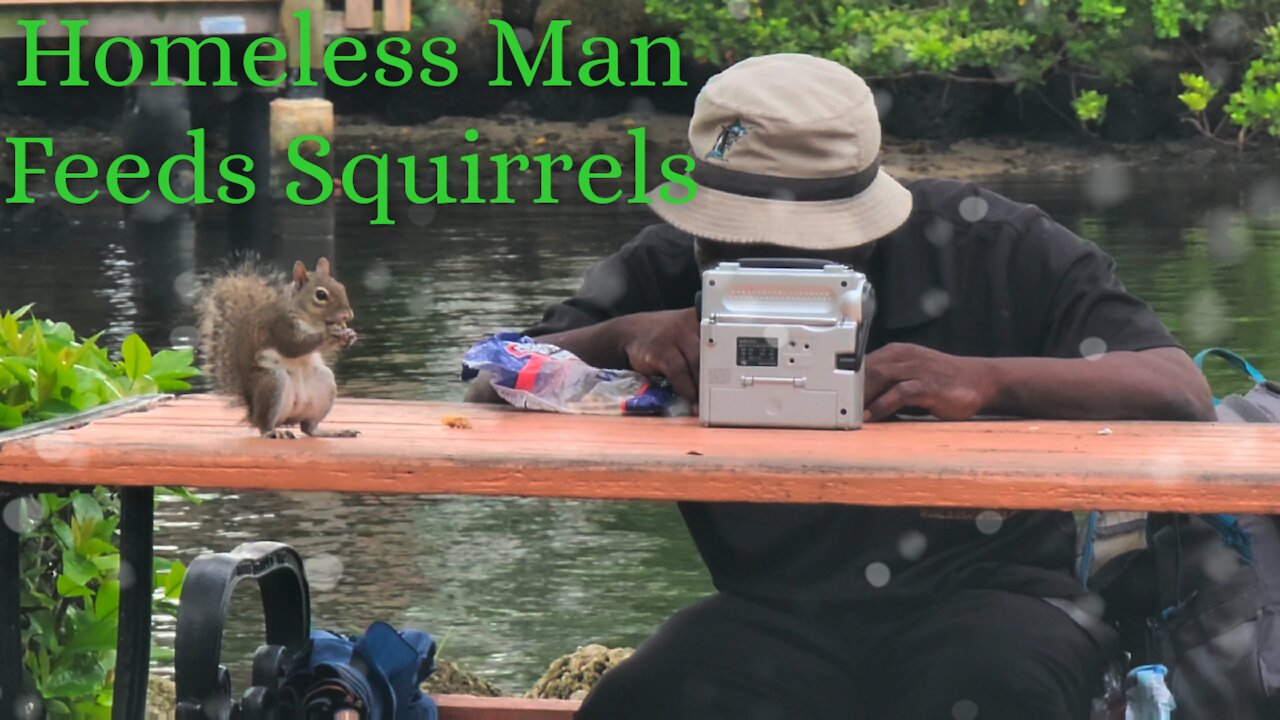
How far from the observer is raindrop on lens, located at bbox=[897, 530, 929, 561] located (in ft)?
Answer: 10.3

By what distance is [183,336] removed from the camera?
1126cm

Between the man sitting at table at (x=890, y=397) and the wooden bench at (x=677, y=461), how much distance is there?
99mm

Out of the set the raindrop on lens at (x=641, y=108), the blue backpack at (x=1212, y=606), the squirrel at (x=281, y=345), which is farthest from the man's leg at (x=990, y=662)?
the raindrop on lens at (x=641, y=108)

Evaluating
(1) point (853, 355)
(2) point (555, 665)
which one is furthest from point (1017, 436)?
(2) point (555, 665)

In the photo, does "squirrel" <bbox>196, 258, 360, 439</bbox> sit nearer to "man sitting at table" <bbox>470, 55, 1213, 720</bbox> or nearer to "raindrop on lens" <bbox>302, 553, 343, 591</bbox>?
"man sitting at table" <bbox>470, 55, 1213, 720</bbox>

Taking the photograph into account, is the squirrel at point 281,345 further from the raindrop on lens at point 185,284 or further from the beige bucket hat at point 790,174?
the raindrop on lens at point 185,284

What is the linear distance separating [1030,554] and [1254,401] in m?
0.48

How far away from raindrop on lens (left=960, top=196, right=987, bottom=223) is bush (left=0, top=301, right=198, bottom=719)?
4.99 ft

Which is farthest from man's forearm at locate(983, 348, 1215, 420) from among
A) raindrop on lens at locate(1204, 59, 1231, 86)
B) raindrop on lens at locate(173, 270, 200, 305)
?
raindrop on lens at locate(1204, 59, 1231, 86)

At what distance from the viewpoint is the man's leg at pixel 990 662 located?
294 cm

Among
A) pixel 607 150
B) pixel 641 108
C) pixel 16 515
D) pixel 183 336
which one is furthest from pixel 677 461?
pixel 641 108

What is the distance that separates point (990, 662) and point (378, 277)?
1120cm

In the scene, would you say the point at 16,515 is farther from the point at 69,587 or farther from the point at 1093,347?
the point at 1093,347

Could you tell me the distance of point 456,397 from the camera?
28.9 ft
